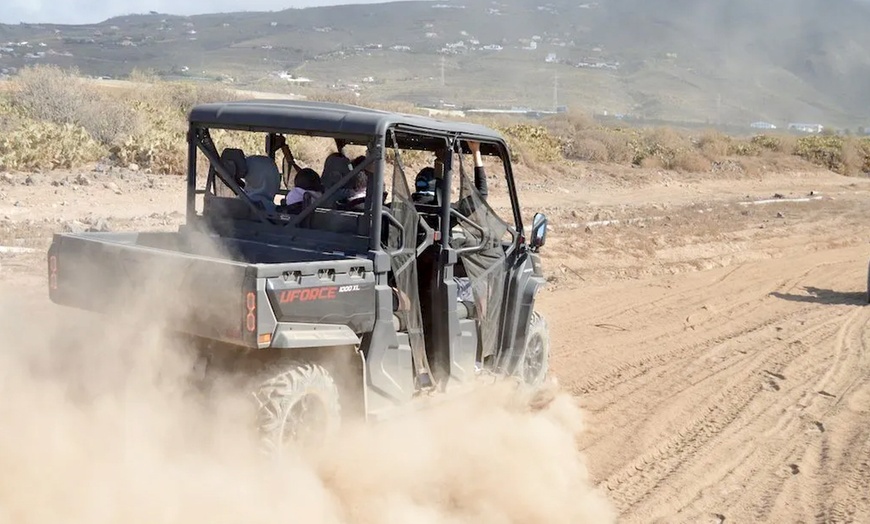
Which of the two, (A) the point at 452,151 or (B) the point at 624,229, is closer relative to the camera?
(A) the point at 452,151

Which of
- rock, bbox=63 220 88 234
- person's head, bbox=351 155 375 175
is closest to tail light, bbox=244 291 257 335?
person's head, bbox=351 155 375 175

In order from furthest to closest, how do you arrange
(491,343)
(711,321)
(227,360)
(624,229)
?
1. (624,229)
2. (711,321)
3. (491,343)
4. (227,360)

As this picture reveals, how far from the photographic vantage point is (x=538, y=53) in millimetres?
123000

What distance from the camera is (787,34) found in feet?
393

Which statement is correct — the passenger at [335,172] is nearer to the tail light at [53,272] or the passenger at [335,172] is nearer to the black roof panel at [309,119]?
the black roof panel at [309,119]

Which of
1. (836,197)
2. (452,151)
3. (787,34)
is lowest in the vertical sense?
(836,197)

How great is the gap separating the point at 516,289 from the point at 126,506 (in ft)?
11.7

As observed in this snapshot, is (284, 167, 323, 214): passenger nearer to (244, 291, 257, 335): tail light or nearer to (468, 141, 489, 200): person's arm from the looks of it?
(468, 141, 489, 200): person's arm

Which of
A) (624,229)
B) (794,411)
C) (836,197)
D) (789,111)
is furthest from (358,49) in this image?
(794,411)

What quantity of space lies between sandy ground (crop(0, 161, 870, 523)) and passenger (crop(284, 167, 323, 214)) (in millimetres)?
1952

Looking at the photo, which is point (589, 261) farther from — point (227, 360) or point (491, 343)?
point (227, 360)

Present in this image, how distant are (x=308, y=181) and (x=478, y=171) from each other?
1.17m

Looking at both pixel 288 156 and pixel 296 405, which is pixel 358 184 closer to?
pixel 288 156

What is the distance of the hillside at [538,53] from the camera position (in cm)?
9081
